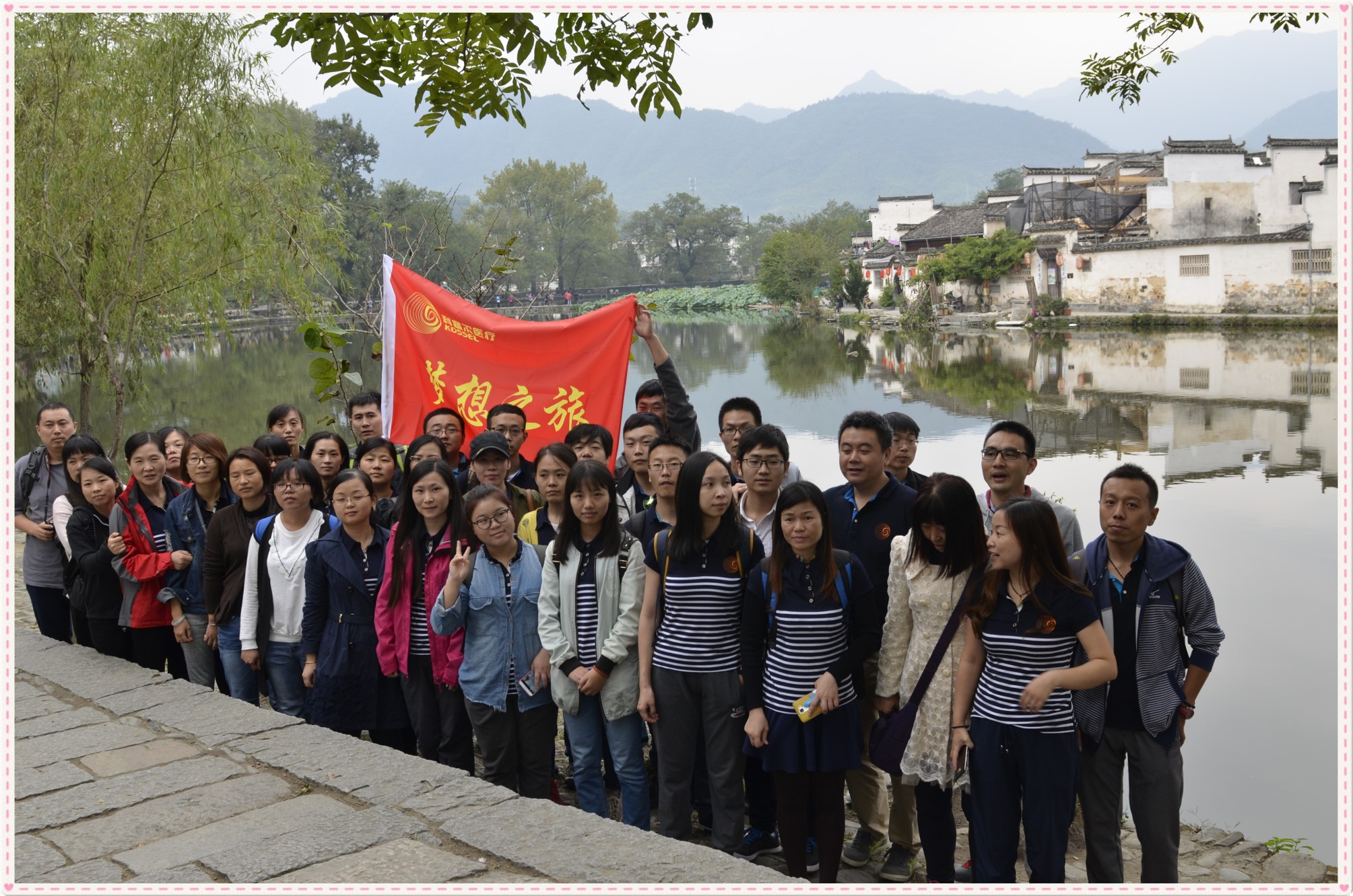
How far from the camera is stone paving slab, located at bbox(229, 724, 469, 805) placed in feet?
10.4

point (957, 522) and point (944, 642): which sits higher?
point (957, 522)

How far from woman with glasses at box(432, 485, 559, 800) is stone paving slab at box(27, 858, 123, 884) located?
113cm

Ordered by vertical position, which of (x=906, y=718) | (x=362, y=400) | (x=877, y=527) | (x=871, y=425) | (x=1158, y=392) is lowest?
(x=906, y=718)

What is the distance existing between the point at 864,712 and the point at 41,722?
110 inches

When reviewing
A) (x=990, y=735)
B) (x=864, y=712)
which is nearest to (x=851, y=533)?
(x=864, y=712)

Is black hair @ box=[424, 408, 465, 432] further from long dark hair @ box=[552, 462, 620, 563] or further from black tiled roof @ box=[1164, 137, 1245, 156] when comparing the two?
black tiled roof @ box=[1164, 137, 1245, 156]

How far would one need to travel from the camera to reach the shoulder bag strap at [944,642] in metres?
3.05

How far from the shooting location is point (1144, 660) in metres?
2.96

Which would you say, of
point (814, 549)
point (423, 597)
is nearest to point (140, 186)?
point (423, 597)

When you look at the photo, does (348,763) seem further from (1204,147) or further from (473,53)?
(1204,147)

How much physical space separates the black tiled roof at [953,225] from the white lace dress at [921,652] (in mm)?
37455

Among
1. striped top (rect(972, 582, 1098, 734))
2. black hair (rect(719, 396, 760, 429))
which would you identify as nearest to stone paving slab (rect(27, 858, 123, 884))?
striped top (rect(972, 582, 1098, 734))

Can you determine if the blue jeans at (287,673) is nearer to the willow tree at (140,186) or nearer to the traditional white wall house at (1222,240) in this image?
the willow tree at (140,186)

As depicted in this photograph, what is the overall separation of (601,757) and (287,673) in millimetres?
1270
